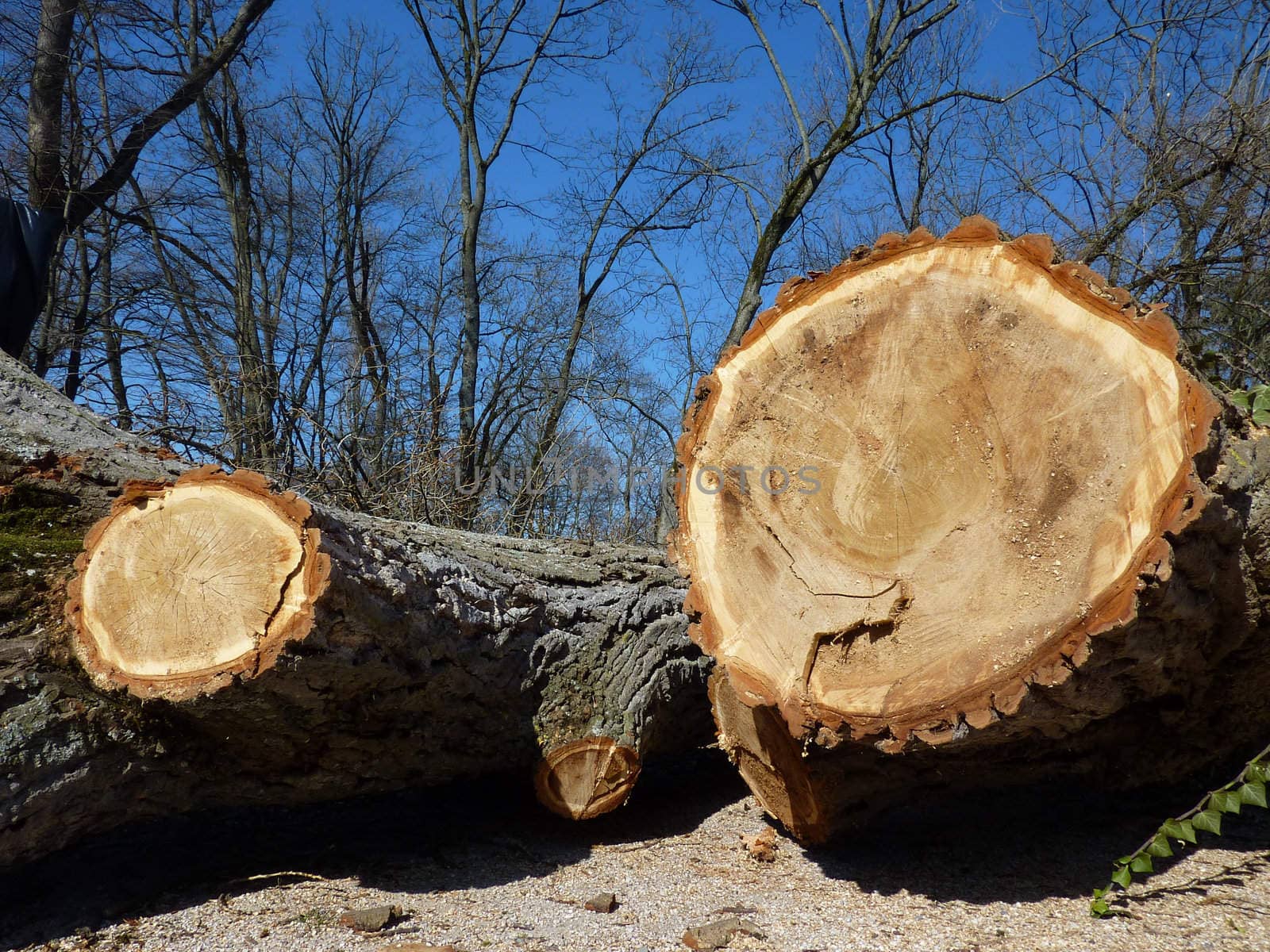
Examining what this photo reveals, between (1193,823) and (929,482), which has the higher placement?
(929,482)

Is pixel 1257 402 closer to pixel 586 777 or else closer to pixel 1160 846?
pixel 1160 846

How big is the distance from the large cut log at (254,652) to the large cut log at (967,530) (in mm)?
641

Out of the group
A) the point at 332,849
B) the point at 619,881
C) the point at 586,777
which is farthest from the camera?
the point at 586,777

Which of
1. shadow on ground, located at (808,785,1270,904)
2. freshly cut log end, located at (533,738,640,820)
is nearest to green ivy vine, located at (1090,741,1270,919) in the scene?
shadow on ground, located at (808,785,1270,904)

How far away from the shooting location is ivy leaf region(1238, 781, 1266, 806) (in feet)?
6.36

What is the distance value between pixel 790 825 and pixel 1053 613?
118 centimetres

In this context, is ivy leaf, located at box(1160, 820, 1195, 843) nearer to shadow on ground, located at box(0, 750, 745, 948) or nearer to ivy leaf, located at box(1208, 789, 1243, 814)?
ivy leaf, located at box(1208, 789, 1243, 814)

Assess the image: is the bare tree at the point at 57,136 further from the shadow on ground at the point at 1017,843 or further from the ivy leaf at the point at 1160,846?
the ivy leaf at the point at 1160,846

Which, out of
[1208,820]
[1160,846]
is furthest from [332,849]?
[1208,820]

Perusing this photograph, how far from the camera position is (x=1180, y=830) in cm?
196

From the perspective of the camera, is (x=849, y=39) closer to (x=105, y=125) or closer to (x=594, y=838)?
(x=105, y=125)

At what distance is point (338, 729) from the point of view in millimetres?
2318

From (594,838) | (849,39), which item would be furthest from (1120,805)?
(849,39)

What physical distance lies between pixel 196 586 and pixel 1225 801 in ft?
8.25
